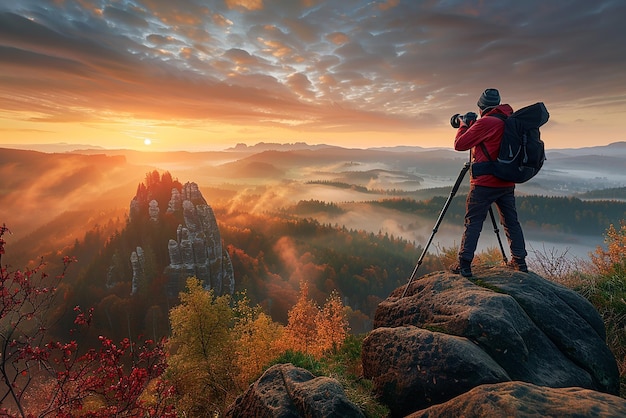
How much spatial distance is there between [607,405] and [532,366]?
229cm

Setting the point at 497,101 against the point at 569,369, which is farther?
the point at 497,101

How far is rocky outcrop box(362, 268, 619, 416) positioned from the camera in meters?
5.28

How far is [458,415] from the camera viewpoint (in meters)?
3.97

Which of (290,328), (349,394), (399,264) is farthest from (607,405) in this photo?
(399,264)

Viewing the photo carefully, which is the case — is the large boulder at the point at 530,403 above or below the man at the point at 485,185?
below

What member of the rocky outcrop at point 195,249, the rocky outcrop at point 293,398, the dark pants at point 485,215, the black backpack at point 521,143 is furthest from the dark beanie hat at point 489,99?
the rocky outcrop at point 195,249

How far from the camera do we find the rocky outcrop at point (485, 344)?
5277 mm

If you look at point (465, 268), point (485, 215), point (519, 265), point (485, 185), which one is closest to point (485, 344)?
point (465, 268)

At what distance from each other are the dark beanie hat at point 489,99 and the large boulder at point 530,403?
5874 millimetres

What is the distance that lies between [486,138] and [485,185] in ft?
3.62

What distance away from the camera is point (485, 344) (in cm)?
568

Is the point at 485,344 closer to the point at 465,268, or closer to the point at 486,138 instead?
the point at 465,268

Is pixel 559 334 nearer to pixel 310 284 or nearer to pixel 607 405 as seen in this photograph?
pixel 607 405

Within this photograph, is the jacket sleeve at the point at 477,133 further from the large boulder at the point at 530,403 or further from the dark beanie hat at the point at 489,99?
the large boulder at the point at 530,403
